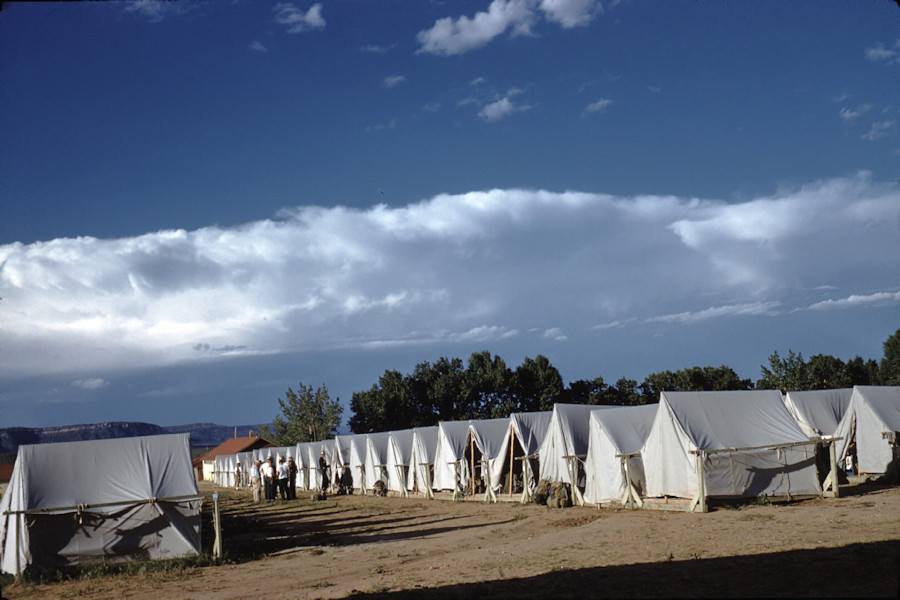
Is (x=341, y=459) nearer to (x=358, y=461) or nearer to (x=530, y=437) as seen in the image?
(x=358, y=461)

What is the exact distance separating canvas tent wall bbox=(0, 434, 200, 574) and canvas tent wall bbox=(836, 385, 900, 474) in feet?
67.5

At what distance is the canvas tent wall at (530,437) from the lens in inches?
1027

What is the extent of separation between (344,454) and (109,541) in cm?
2899

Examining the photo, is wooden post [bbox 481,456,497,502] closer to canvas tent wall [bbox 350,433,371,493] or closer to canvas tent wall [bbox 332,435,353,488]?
canvas tent wall [bbox 350,433,371,493]

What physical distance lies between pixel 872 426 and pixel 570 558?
18037 mm

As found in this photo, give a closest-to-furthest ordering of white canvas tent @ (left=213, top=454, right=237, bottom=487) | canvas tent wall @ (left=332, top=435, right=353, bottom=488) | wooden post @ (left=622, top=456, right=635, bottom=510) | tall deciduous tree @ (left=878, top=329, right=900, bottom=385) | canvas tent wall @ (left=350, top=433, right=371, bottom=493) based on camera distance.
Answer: wooden post @ (left=622, top=456, right=635, bottom=510), canvas tent wall @ (left=350, top=433, right=371, bottom=493), canvas tent wall @ (left=332, top=435, right=353, bottom=488), tall deciduous tree @ (left=878, top=329, right=900, bottom=385), white canvas tent @ (left=213, top=454, right=237, bottom=487)

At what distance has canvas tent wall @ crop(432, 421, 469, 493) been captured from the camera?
30.5m

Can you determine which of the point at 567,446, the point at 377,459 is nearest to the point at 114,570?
the point at 567,446

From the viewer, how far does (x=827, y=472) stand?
69.9 feet

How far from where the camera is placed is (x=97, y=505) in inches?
576

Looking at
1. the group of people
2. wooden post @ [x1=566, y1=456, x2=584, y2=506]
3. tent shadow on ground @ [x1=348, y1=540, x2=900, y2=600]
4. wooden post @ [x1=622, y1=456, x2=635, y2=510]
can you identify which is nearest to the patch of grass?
tent shadow on ground @ [x1=348, y1=540, x2=900, y2=600]

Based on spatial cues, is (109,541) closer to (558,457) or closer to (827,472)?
(558,457)

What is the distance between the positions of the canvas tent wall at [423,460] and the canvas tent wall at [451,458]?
0.70 meters

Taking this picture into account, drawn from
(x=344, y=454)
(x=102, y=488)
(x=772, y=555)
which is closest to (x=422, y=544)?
(x=102, y=488)
